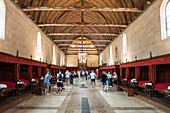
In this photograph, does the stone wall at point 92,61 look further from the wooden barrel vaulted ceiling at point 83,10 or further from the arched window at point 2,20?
the arched window at point 2,20

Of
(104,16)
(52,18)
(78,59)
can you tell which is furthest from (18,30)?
(78,59)

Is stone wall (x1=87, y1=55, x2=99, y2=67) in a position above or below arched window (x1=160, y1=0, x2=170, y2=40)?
below

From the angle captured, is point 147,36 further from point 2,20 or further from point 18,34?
point 2,20

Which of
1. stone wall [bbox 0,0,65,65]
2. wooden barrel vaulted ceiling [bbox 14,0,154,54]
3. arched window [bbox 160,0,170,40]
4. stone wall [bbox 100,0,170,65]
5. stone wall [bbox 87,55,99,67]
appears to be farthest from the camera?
stone wall [bbox 87,55,99,67]

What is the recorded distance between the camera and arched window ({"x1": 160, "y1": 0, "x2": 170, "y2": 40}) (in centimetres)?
936

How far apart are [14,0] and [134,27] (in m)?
11.5

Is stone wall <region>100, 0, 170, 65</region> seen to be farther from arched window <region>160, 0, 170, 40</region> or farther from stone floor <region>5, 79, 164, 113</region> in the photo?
stone floor <region>5, 79, 164, 113</region>

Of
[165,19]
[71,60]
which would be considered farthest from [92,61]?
[165,19]

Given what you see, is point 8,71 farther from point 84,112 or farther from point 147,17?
point 147,17

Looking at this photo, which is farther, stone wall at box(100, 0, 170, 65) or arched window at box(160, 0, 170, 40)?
stone wall at box(100, 0, 170, 65)

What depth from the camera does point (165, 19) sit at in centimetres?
953

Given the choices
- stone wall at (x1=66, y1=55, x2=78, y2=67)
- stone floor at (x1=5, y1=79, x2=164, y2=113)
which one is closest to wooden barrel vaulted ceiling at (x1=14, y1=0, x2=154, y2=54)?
stone floor at (x1=5, y1=79, x2=164, y2=113)

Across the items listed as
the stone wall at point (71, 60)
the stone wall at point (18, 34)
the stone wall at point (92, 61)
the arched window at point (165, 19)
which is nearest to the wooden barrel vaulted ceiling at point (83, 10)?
the stone wall at point (18, 34)

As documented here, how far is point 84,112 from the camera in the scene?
5.73 m
